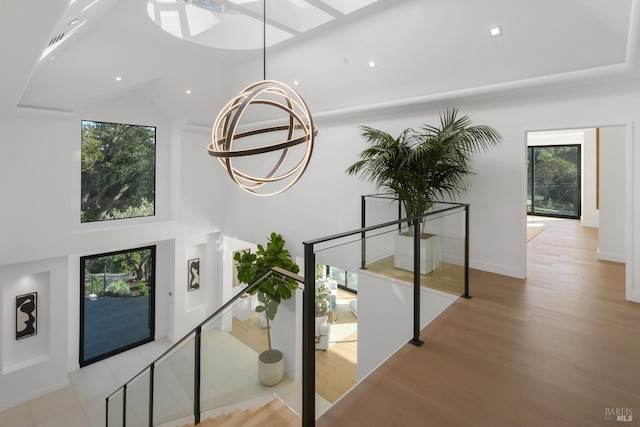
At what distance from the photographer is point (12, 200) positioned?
577 centimetres

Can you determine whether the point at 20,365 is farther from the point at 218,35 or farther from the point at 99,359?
the point at 218,35

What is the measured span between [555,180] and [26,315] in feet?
40.6

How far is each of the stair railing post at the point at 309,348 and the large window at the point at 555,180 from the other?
388 inches

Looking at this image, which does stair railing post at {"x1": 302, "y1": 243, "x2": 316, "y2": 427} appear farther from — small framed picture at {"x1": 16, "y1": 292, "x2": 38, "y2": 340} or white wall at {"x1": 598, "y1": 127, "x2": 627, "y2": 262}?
small framed picture at {"x1": 16, "y1": 292, "x2": 38, "y2": 340}

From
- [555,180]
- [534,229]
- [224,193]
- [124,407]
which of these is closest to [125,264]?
[224,193]

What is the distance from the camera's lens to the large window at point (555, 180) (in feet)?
30.2

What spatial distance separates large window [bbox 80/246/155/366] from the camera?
25.1ft

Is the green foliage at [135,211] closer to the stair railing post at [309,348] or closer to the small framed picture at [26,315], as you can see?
the small framed picture at [26,315]

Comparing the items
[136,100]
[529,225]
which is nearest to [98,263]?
[136,100]

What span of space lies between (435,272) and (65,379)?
7133 millimetres

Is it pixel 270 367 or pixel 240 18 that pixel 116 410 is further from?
pixel 240 18

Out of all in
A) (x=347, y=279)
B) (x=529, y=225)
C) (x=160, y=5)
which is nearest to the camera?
(x=347, y=279)

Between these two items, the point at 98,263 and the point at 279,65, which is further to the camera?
the point at 98,263

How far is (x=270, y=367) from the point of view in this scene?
10.9 ft
